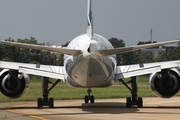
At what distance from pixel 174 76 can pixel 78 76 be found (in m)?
5.68

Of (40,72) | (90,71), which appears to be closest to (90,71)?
(90,71)

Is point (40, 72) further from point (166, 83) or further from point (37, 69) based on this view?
point (166, 83)

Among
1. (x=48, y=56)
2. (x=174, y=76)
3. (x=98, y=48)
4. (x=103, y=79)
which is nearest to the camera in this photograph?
(x=98, y=48)

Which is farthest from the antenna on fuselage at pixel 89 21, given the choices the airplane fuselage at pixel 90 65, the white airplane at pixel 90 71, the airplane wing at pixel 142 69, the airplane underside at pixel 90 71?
the airplane wing at pixel 142 69

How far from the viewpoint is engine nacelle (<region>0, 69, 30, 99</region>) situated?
3016cm

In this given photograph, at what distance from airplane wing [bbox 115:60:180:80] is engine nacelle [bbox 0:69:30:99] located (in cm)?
521

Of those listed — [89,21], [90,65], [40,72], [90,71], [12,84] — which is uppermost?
[89,21]

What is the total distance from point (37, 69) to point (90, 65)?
506cm

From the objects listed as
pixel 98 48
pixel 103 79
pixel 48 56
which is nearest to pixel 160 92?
pixel 103 79

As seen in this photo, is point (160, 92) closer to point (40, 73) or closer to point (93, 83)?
point (93, 83)

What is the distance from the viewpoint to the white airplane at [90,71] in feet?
84.3

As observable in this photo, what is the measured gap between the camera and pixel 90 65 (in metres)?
26.0

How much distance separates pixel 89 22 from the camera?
1105 inches

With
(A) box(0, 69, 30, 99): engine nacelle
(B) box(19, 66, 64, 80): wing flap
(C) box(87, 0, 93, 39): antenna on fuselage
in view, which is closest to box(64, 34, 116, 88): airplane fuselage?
(C) box(87, 0, 93, 39): antenna on fuselage
